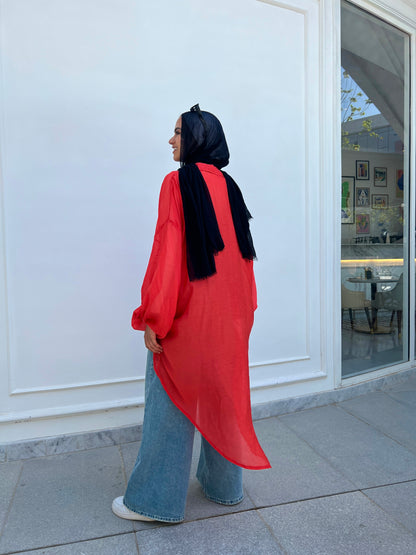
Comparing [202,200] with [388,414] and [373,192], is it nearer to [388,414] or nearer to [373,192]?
[388,414]

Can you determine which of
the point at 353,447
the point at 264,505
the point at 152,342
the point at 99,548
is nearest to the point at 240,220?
the point at 152,342

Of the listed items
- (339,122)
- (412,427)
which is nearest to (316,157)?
(339,122)

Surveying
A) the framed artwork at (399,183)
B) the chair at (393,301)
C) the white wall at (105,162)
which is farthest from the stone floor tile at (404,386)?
Result: the framed artwork at (399,183)

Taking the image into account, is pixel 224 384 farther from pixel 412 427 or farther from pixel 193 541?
pixel 412 427

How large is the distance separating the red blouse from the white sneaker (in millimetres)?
518

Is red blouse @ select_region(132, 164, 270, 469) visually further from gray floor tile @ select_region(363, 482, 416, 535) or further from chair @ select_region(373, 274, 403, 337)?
chair @ select_region(373, 274, 403, 337)

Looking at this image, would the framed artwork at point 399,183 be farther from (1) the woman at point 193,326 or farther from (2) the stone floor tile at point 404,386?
(1) the woman at point 193,326

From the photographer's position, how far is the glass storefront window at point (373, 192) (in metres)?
3.92

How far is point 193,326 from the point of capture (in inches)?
73.8

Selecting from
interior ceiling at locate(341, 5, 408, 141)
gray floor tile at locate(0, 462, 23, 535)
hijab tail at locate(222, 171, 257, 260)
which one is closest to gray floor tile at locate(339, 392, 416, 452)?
hijab tail at locate(222, 171, 257, 260)

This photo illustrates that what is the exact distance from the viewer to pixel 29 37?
268 cm

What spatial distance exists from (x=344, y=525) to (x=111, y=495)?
117 cm

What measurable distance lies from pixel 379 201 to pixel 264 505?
3.09m

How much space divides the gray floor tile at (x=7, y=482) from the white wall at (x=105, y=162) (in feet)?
0.57
